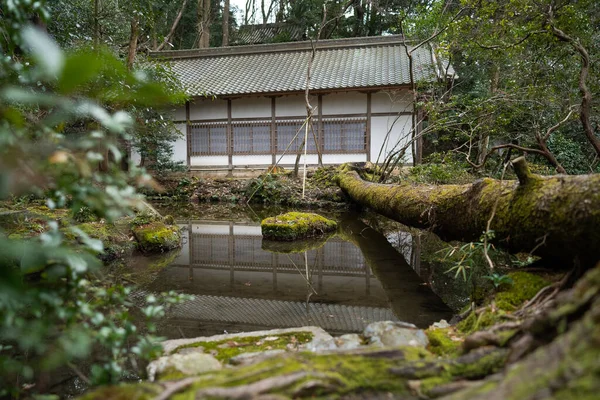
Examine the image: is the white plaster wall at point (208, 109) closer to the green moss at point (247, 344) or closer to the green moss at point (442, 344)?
the green moss at point (247, 344)

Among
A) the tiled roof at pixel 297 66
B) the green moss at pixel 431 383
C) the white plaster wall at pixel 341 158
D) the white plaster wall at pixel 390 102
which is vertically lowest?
the green moss at pixel 431 383

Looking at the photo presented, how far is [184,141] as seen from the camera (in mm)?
14539

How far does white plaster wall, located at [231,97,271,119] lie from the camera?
14.1m

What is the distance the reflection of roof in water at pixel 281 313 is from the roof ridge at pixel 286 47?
44.7ft

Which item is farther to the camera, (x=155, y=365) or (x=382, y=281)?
(x=382, y=281)

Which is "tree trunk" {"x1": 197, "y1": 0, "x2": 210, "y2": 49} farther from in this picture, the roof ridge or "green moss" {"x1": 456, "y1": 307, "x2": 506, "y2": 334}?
"green moss" {"x1": 456, "y1": 307, "x2": 506, "y2": 334}

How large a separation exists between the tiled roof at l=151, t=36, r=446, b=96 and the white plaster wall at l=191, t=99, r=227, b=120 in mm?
565

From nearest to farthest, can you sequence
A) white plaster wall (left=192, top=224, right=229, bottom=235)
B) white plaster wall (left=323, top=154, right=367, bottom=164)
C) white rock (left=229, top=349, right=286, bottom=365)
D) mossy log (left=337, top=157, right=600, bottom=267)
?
white rock (left=229, top=349, right=286, bottom=365) → mossy log (left=337, top=157, right=600, bottom=267) → white plaster wall (left=192, top=224, right=229, bottom=235) → white plaster wall (left=323, top=154, right=367, bottom=164)

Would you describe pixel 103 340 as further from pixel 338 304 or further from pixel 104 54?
pixel 338 304

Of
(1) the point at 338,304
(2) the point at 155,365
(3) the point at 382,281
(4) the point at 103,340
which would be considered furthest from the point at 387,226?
(4) the point at 103,340

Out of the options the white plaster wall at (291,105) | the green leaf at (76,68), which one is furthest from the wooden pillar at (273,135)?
the green leaf at (76,68)

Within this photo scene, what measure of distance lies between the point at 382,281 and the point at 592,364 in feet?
11.1

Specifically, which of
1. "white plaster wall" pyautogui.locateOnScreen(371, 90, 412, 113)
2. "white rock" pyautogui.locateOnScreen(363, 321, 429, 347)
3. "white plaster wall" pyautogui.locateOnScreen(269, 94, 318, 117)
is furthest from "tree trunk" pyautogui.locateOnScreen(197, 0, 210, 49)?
"white rock" pyautogui.locateOnScreen(363, 321, 429, 347)

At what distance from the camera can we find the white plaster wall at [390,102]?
41.9 feet
